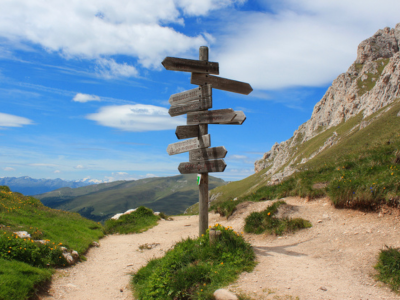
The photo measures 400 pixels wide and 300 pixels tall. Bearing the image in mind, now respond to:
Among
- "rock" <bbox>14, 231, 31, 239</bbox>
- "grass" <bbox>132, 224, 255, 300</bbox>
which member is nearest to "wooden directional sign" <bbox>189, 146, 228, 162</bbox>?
"grass" <bbox>132, 224, 255, 300</bbox>

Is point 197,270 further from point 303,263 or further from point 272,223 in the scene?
point 272,223

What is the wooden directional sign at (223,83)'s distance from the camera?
8.51 metres

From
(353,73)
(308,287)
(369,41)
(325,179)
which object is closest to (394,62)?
(353,73)

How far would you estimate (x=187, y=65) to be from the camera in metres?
8.40

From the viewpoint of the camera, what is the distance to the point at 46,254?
26.4 ft

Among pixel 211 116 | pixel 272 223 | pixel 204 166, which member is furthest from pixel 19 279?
pixel 272 223

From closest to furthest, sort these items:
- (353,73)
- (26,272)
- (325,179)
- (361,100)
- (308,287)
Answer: (308,287), (26,272), (325,179), (361,100), (353,73)

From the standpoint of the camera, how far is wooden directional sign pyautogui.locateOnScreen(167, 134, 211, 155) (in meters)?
8.27

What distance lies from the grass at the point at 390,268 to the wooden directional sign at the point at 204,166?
4.45 meters

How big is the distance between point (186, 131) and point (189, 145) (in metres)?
0.53

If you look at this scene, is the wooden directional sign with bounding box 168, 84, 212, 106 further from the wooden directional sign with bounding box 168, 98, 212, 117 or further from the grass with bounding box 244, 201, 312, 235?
the grass with bounding box 244, 201, 312, 235

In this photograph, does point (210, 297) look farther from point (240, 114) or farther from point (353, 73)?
point (353, 73)

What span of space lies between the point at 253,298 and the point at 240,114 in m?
5.02

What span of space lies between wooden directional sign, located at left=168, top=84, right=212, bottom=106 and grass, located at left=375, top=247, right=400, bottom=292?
6.36 meters
